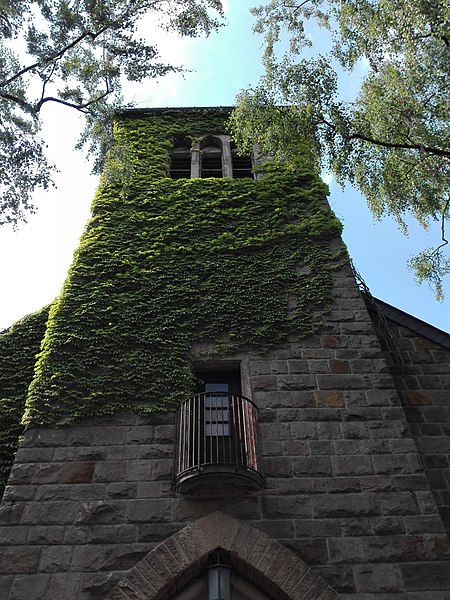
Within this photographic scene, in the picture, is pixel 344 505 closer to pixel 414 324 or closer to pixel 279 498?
pixel 279 498

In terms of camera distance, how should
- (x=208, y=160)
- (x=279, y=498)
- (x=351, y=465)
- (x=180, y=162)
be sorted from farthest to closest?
(x=208, y=160)
(x=180, y=162)
(x=351, y=465)
(x=279, y=498)

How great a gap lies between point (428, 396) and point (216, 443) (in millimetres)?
3430

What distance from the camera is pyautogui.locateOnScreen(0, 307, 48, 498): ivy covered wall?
6574mm

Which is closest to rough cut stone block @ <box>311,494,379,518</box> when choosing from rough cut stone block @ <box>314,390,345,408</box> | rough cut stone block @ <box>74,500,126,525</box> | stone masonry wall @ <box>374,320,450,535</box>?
rough cut stone block @ <box>314,390,345,408</box>

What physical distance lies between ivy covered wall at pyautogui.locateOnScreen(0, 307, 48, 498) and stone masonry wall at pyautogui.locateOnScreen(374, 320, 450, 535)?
5323 mm

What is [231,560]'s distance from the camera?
5305 millimetres

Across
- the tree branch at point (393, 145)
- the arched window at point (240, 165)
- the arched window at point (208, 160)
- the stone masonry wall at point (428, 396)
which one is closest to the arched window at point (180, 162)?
the arched window at point (208, 160)

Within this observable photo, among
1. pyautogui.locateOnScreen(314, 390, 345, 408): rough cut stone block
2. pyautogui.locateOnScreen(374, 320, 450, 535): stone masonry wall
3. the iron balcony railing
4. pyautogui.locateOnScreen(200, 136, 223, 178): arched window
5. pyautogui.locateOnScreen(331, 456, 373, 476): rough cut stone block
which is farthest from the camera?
pyautogui.locateOnScreen(200, 136, 223, 178): arched window

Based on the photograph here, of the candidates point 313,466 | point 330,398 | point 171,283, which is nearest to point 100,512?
point 313,466

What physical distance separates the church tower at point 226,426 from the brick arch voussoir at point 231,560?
→ 0.7 inches

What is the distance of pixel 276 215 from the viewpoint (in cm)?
953

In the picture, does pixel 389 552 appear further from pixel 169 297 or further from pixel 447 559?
pixel 169 297

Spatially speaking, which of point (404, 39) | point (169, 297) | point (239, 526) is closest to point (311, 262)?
point (169, 297)

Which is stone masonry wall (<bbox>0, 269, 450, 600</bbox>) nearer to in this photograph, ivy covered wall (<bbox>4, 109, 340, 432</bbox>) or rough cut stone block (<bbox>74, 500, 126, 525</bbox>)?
rough cut stone block (<bbox>74, 500, 126, 525</bbox>)
